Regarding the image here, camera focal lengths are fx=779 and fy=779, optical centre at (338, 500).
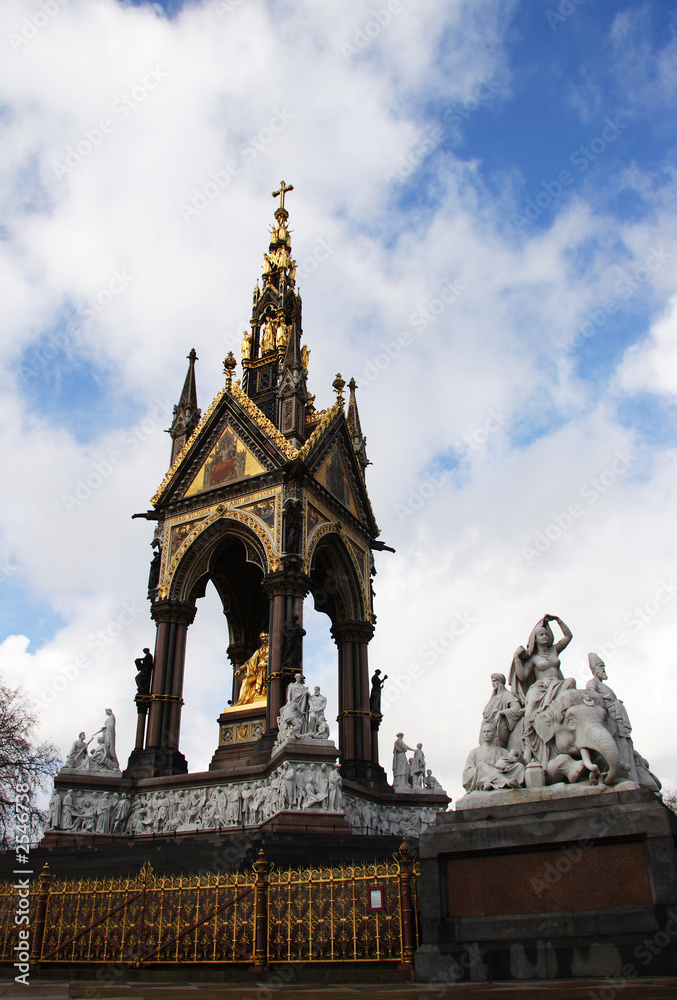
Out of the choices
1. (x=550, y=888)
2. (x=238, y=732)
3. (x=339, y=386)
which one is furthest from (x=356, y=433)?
(x=550, y=888)

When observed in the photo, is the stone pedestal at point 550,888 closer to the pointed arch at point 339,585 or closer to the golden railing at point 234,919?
the golden railing at point 234,919

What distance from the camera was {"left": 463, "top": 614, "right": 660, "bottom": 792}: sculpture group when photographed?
766cm

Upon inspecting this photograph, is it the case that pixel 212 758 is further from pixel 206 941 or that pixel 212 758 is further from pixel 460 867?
pixel 460 867

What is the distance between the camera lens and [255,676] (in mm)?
22562

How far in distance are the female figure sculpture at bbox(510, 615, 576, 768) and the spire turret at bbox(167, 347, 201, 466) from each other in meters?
18.2

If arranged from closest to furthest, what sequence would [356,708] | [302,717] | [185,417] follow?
[302,717] → [356,708] → [185,417]

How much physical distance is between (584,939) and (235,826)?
12147mm

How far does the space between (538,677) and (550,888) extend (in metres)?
2.15

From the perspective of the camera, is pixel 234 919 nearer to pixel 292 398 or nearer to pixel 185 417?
pixel 292 398

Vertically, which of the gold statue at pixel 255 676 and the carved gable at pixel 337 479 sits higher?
the carved gable at pixel 337 479

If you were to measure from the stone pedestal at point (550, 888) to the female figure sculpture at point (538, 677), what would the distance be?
50cm

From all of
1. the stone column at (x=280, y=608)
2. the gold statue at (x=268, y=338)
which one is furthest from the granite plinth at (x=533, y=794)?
the gold statue at (x=268, y=338)

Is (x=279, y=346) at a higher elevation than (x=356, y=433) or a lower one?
higher

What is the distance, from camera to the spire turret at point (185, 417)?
25.6 metres
